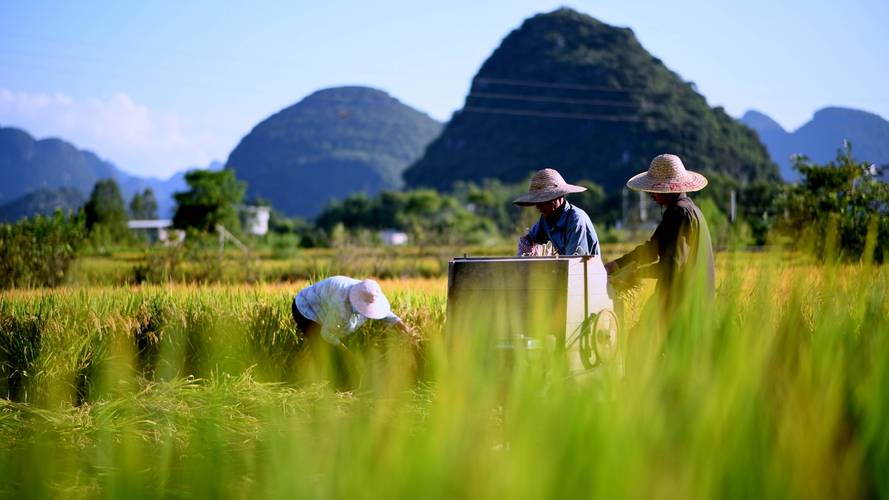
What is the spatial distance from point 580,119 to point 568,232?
141 meters

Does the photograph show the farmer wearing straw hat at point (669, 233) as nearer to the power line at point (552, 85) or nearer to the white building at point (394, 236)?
the white building at point (394, 236)

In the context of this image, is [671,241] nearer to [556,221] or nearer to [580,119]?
[556,221]

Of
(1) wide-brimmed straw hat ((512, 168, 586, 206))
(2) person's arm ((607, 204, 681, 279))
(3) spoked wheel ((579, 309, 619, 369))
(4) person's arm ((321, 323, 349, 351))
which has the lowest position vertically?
(4) person's arm ((321, 323, 349, 351))

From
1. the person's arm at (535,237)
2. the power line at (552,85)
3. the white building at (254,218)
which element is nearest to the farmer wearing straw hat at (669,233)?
the person's arm at (535,237)

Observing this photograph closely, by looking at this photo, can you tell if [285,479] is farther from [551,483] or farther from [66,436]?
[66,436]

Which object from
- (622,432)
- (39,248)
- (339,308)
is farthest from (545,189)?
(39,248)

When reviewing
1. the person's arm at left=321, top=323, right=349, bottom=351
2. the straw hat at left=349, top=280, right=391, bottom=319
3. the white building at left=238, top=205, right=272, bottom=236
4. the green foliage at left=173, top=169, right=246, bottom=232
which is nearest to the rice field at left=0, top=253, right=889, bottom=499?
the straw hat at left=349, top=280, right=391, bottom=319

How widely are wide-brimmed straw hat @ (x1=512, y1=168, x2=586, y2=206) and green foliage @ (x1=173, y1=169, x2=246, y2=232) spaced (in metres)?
44.6

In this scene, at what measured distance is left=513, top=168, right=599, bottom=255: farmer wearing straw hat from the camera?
571 cm

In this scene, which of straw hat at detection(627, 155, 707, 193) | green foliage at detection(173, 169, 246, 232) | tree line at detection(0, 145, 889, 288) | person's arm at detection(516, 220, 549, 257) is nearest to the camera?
straw hat at detection(627, 155, 707, 193)

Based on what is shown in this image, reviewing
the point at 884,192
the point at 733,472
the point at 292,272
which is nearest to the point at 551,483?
the point at 733,472

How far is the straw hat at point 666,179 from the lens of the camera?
5.28 m

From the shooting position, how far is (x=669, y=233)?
16.7 feet

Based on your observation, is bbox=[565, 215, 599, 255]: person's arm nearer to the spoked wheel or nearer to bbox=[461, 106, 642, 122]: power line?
the spoked wheel
